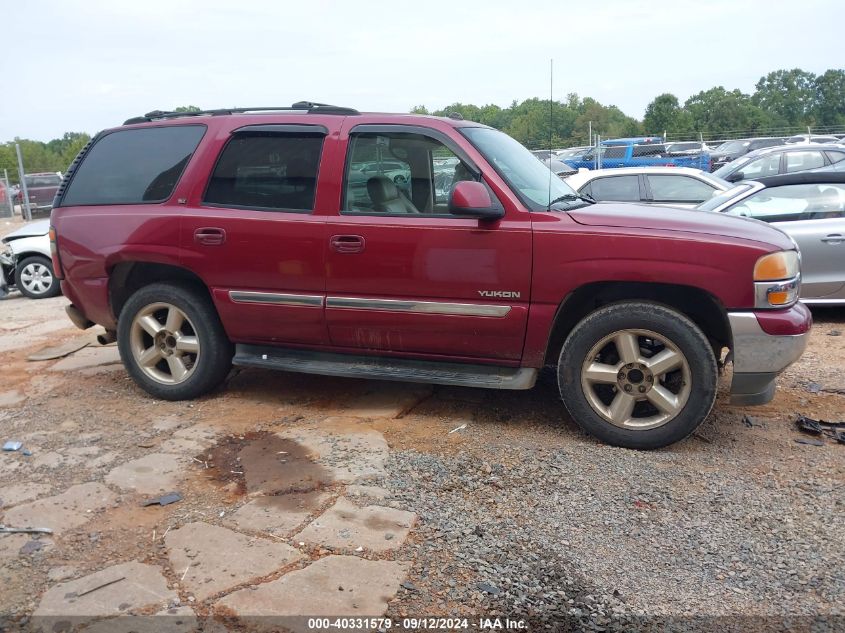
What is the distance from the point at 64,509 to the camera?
373 cm

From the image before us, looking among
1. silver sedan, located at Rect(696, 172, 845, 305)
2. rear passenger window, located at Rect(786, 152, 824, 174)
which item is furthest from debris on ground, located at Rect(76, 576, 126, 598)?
rear passenger window, located at Rect(786, 152, 824, 174)

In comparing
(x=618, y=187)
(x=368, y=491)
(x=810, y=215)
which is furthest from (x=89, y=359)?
(x=810, y=215)

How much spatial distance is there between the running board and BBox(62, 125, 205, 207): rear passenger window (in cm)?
126

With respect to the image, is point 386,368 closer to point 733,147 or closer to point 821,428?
point 821,428

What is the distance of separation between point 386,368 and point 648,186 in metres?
6.24

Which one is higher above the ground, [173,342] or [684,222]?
[684,222]

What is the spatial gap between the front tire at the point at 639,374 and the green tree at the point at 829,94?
68.0 meters

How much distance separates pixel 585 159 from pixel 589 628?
19323 mm

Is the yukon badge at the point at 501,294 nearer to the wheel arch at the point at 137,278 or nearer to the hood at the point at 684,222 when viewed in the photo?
the hood at the point at 684,222

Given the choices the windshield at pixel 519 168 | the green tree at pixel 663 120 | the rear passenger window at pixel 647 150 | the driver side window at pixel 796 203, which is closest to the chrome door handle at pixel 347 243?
the windshield at pixel 519 168

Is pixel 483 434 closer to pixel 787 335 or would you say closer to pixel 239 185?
pixel 787 335

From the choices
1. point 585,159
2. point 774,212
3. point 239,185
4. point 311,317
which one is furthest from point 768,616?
point 585,159

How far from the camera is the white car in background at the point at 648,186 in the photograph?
9781 mm

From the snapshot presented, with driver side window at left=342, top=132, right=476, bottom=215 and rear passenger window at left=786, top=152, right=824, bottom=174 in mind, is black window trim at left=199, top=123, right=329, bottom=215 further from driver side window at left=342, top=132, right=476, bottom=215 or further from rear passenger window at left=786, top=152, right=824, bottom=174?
rear passenger window at left=786, top=152, right=824, bottom=174
